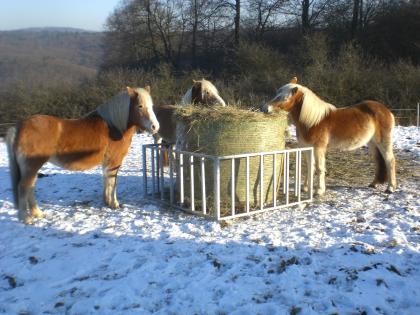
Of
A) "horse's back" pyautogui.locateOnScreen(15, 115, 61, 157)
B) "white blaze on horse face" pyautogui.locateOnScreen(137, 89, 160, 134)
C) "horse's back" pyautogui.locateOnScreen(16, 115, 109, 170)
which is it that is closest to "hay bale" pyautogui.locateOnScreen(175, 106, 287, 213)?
"white blaze on horse face" pyautogui.locateOnScreen(137, 89, 160, 134)

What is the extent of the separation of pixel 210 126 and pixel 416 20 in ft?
70.6

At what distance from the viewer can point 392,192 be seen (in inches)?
262

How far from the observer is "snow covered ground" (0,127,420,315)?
3465mm

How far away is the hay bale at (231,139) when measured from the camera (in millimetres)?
5695

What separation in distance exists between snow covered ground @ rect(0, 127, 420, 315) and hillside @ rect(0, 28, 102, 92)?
1774 centimetres

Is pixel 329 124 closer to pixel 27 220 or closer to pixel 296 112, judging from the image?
pixel 296 112

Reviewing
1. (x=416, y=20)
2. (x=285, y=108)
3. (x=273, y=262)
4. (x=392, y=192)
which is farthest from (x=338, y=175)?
(x=416, y=20)

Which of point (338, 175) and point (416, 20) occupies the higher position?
point (416, 20)

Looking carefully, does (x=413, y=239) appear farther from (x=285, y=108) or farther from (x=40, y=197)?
(x=40, y=197)

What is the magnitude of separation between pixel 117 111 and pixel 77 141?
716 mm

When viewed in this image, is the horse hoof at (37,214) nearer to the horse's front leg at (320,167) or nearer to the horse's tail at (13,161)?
the horse's tail at (13,161)

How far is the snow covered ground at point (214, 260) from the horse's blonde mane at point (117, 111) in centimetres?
124

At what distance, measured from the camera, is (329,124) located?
6.57 metres

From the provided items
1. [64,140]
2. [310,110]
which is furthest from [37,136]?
[310,110]
